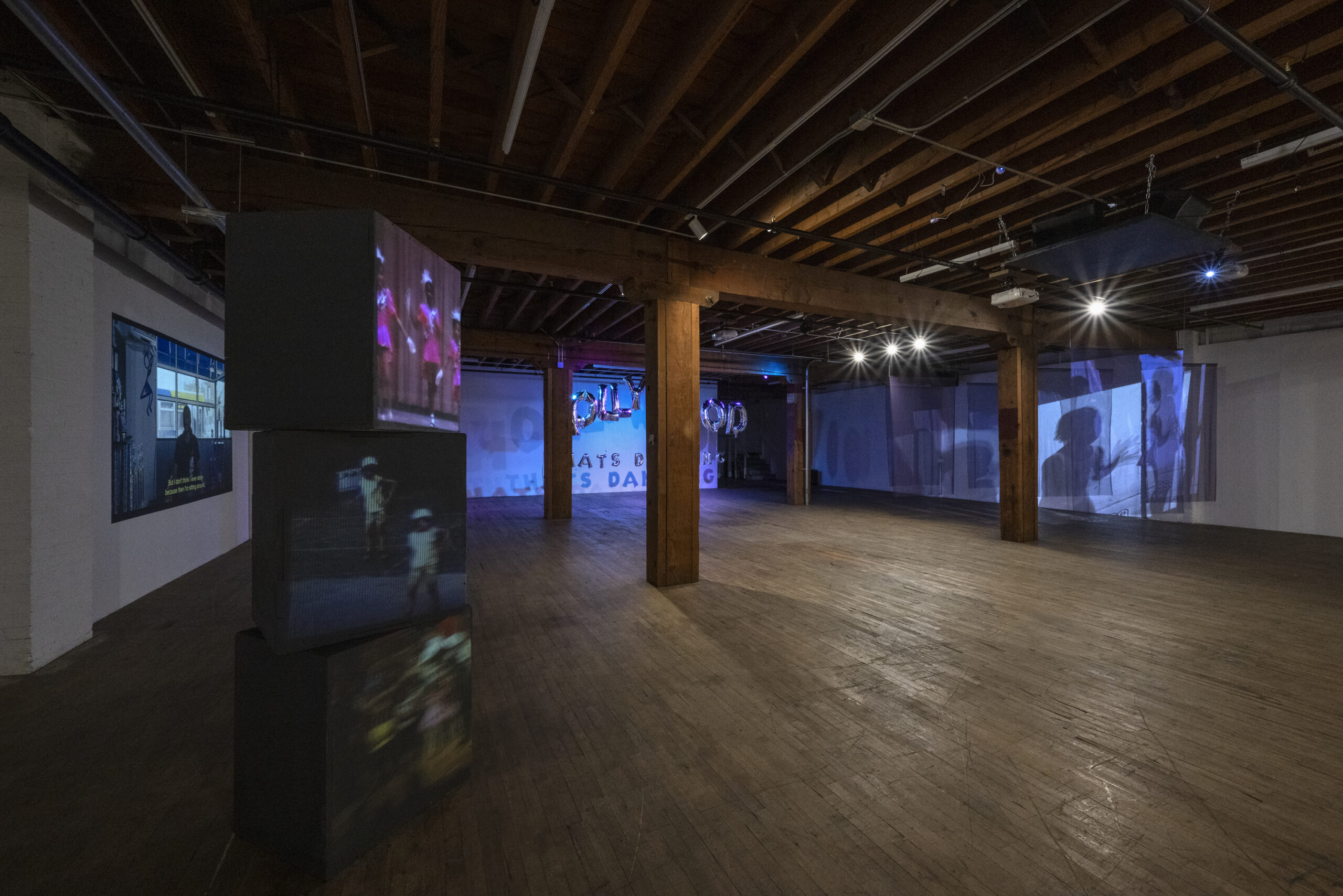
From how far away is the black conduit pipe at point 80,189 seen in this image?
2.75 metres

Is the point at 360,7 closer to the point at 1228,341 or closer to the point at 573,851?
the point at 573,851

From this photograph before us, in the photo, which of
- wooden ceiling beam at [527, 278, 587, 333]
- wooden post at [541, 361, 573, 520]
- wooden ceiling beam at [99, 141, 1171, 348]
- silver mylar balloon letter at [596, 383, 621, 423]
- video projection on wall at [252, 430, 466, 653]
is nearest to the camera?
video projection on wall at [252, 430, 466, 653]

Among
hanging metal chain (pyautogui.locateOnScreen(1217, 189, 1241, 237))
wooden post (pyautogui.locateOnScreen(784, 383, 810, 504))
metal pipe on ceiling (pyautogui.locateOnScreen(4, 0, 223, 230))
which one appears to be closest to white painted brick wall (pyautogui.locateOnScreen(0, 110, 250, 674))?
metal pipe on ceiling (pyautogui.locateOnScreen(4, 0, 223, 230))

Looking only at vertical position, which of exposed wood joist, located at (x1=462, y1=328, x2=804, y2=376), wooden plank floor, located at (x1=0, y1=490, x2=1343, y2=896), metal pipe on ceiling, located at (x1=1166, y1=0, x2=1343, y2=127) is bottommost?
wooden plank floor, located at (x1=0, y1=490, x2=1343, y2=896)

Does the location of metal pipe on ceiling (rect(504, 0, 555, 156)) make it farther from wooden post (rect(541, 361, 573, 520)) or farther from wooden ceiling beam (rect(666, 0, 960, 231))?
wooden post (rect(541, 361, 573, 520))

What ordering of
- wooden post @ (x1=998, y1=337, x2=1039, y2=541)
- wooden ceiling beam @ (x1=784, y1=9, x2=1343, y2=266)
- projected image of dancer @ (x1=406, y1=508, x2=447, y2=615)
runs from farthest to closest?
1. wooden post @ (x1=998, y1=337, x2=1039, y2=541)
2. wooden ceiling beam @ (x1=784, y1=9, x2=1343, y2=266)
3. projected image of dancer @ (x1=406, y1=508, x2=447, y2=615)

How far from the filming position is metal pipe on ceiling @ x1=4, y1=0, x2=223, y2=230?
207 cm

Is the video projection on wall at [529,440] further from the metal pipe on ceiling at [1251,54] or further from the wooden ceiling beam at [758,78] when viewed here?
the metal pipe on ceiling at [1251,54]

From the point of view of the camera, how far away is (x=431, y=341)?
2105 mm

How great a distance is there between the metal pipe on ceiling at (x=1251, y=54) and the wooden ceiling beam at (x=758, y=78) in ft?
5.02

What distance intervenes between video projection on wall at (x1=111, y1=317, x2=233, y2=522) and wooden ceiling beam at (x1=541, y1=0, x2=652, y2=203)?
3.61 m

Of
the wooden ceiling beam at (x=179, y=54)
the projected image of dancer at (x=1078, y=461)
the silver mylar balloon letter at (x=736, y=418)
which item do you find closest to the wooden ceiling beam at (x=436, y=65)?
the wooden ceiling beam at (x=179, y=54)

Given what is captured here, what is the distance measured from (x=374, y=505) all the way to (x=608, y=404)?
1278 centimetres

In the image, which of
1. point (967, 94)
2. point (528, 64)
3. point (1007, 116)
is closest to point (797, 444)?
point (1007, 116)
